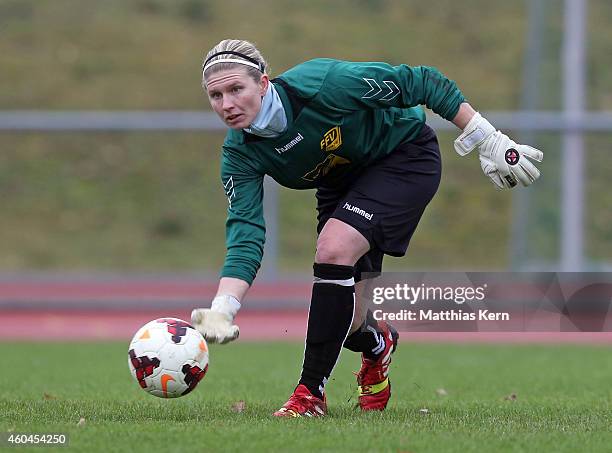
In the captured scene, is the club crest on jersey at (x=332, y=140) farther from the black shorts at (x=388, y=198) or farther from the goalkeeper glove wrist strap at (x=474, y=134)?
the goalkeeper glove wrist strap at (x=474, y=134)

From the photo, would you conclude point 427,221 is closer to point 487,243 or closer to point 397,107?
point 487,243

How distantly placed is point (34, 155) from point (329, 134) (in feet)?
42.5

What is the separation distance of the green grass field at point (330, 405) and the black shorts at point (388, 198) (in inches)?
32.8

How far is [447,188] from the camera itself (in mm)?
19844

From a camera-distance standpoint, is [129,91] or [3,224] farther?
[129,91]

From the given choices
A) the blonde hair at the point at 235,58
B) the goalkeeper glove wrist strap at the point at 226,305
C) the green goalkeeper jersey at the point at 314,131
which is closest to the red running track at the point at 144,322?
the green goalkeeper jersey at the point at 314,131

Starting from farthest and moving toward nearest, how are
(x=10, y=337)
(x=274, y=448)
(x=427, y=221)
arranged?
(x=427, y=221), (x=10, y=337), (x=274, y=448)

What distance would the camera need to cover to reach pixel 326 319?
5.62m

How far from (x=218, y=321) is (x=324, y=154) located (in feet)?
3.23

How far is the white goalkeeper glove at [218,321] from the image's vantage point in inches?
206

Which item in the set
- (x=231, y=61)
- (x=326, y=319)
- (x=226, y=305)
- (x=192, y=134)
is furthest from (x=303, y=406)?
(x=192, y=134)

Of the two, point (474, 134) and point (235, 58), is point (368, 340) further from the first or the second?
point (235, 58)

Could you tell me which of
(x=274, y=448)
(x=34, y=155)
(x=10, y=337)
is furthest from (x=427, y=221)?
(x=274, y=448)

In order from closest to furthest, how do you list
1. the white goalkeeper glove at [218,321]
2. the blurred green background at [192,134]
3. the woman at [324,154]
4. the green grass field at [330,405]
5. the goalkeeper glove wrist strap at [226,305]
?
the green grass field at [330,405] → the white goalkeeper glove at [218,321] → the goalkeeper glove wrist strap at [226,305] → the woman at [324,154] → the blurred green background at [192,134]
